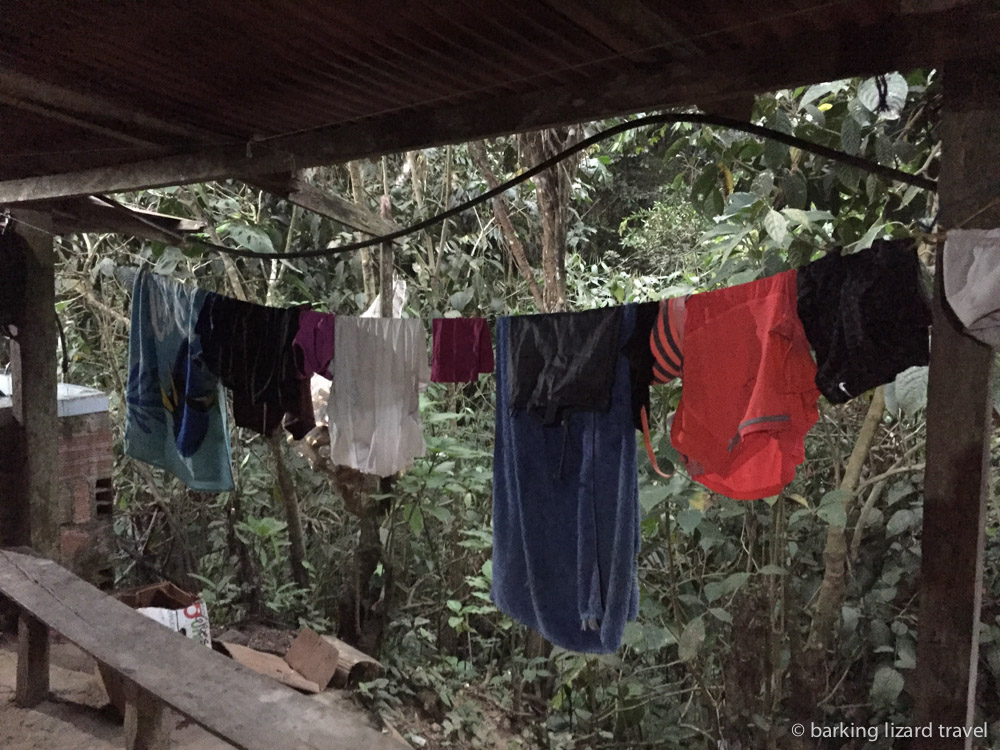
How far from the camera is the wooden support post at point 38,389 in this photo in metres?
4.09

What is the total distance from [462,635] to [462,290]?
110 inches

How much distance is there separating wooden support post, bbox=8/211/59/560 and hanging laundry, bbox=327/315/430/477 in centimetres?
223

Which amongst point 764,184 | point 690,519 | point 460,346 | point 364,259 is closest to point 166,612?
point 364,259

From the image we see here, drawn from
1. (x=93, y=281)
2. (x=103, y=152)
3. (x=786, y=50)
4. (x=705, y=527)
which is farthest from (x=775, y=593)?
(x=93, y=281)

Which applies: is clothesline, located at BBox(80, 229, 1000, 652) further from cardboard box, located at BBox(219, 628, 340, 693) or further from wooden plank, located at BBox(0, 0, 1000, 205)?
cardboard box, located at BBox(219, 628, 340, 693)

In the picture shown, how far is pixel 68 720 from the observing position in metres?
3.75

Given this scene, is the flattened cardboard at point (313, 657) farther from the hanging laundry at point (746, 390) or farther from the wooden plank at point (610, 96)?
the hanging laundry at point (746, 390)

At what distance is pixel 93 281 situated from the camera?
6000mm

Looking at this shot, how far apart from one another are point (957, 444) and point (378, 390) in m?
2.23

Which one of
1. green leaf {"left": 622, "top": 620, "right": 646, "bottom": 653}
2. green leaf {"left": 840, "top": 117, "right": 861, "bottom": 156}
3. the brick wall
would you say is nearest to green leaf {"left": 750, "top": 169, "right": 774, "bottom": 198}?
green leaf {"left": 840, "top": 117, "right": 861, "bottom": 156}

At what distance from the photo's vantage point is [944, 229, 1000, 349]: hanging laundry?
1.48m

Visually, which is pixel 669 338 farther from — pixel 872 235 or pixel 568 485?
pixel 872 235

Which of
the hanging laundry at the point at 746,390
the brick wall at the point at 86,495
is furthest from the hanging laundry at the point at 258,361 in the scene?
the brick wall at the point at 86,495

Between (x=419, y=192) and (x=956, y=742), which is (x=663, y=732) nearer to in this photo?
(x=956, y=742)
